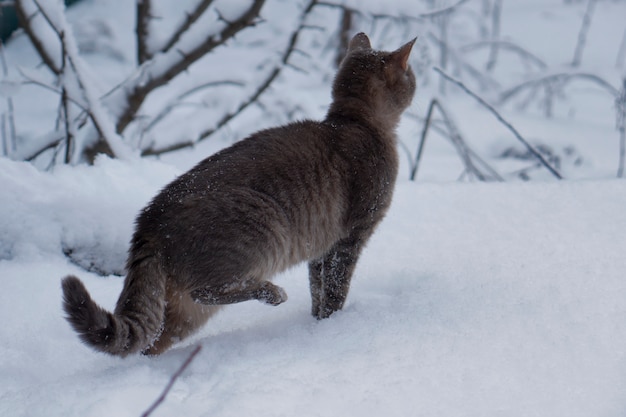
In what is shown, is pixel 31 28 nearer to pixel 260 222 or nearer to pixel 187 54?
pixel 187 54

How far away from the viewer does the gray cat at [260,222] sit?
6.28 feet

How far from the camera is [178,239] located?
192 centimetres

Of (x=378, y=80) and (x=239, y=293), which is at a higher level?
(x=378, y=80)

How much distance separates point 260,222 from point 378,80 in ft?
2.89

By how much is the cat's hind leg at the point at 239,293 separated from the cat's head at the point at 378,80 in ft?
2.99

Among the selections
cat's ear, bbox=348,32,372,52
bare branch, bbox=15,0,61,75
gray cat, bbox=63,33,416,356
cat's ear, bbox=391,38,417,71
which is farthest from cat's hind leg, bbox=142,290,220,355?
bare branch, bbox=15,0,61,75

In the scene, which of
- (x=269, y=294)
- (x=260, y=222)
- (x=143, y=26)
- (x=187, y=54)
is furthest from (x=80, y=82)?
(x=269, y=294)

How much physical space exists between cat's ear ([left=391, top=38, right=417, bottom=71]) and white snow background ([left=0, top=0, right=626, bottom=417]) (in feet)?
2.15

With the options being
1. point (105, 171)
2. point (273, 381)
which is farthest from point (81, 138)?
point (273, 381)

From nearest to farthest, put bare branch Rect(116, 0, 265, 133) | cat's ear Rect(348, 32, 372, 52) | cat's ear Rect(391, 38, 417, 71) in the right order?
cat's ear Rect(391, 38, 417, 71), cat's ear Rect(348, 32, 372, 52), bare branch Rect(116, 0, 265, 133)

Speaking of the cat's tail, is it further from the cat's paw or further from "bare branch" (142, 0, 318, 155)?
"bare branch" (142, 0, 318, 155)

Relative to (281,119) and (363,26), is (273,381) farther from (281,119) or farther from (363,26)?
(363,26)

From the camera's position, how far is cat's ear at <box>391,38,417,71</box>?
2553 millimetres

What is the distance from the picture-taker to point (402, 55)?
2.56m
